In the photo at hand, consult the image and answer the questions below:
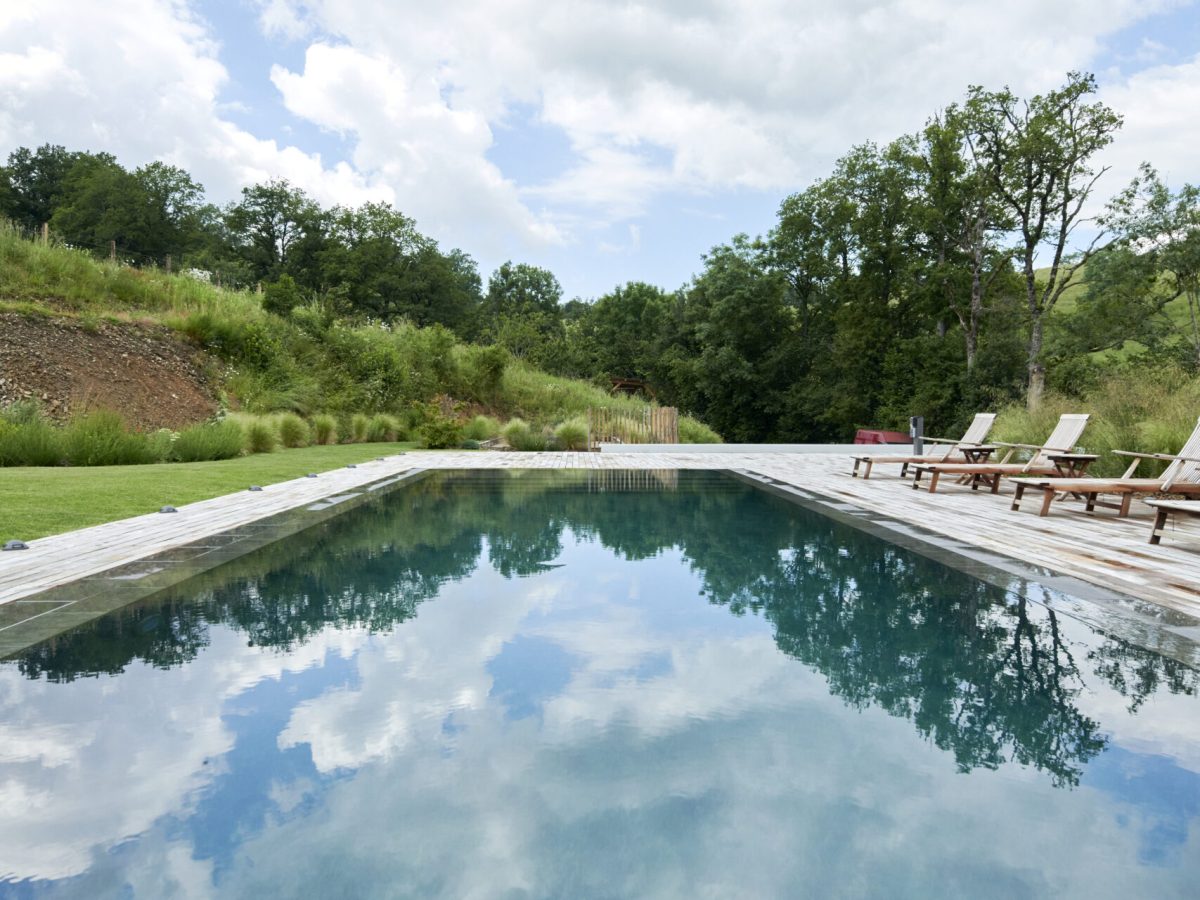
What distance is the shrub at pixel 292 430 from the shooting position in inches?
595

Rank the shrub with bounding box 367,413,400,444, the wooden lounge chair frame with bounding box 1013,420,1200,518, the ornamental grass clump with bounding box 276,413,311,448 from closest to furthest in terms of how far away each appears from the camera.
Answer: the wooden lounge chair frame with bounding box 1013,420,1200,518, the ornamental grass clump with bounding box 276,413,311,448, the shrub with bounding box 367,413,400,444

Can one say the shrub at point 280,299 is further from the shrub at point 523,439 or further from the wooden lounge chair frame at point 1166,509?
the wooden lounge chair frame at point 1166,509

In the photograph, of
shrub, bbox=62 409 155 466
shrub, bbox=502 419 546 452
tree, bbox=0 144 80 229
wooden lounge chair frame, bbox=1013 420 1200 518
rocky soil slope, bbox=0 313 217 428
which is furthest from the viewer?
tree, bbox=0 144 80 229

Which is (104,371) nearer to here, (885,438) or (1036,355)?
(885,438)

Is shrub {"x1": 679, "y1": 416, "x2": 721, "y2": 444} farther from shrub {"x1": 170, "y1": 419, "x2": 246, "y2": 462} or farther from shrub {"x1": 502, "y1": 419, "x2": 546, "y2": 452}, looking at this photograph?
shrub {"x1": 170, "y1": 419, "x2": 246, "y2": 462}

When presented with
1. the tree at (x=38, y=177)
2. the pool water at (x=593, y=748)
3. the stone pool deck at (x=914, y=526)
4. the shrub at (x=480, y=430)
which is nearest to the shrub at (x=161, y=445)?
the stone pool deck at (x=914, y=526)

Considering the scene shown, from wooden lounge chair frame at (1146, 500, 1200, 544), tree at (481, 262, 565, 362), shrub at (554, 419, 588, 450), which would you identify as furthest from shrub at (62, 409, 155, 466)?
tree at (481, 262, 565, 362)

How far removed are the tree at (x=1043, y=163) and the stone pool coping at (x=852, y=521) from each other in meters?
16.7

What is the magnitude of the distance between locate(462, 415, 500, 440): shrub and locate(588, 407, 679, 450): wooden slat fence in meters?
2.46

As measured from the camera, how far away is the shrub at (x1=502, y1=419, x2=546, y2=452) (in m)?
17.4

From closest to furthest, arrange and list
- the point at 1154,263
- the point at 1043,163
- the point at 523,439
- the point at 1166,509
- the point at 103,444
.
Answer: the point at 1166,509, the point at 103,444, the point at 523,439, the point at 1043,163, the point at 1154,263

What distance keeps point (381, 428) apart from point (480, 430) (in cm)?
253

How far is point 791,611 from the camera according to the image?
3.98 m

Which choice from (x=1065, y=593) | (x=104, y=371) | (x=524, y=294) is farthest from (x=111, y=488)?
(x=524, y=294)
